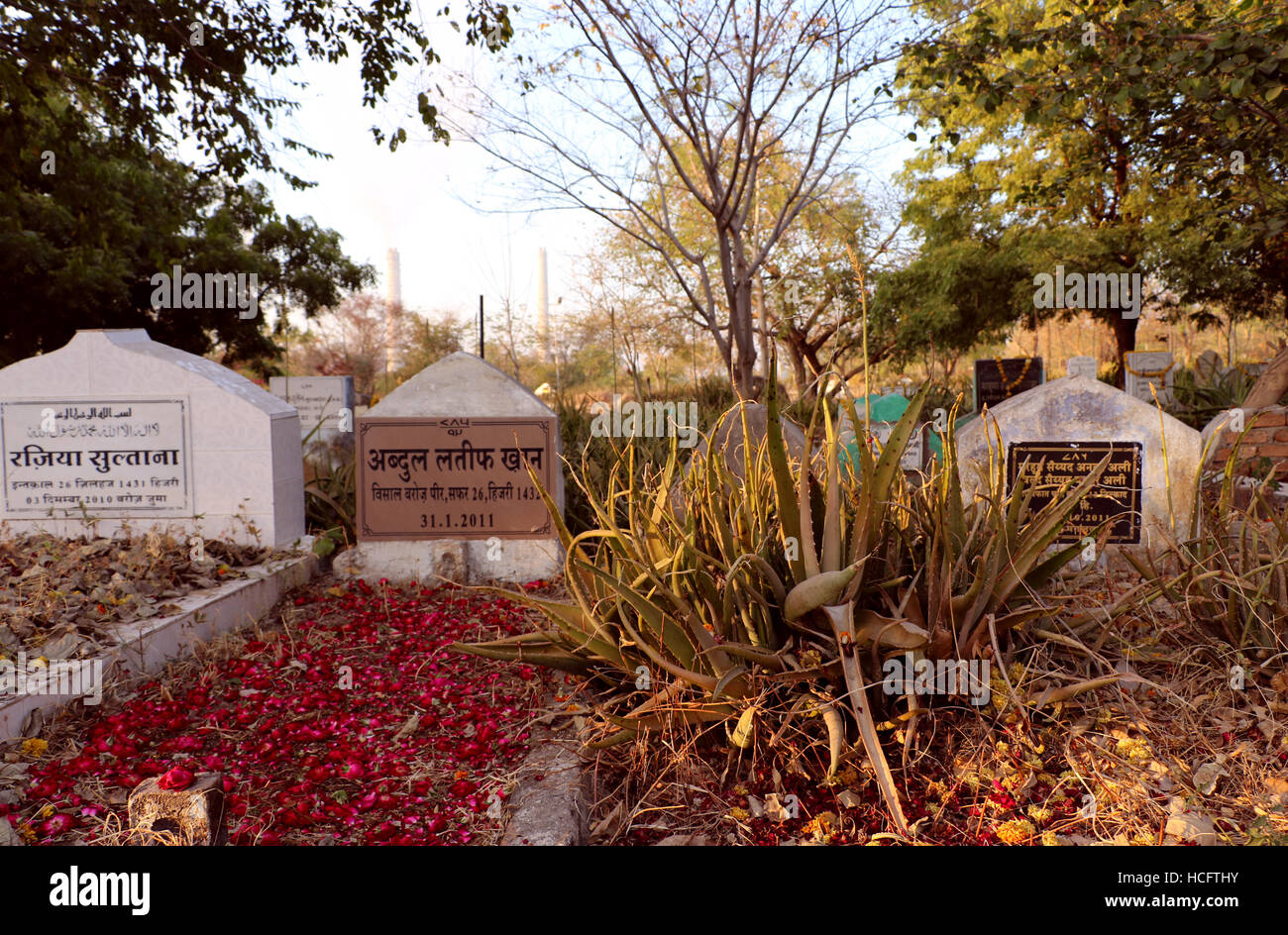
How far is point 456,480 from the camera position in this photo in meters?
5.61

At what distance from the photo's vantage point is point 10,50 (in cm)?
744

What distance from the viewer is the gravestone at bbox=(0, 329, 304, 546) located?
5539mm

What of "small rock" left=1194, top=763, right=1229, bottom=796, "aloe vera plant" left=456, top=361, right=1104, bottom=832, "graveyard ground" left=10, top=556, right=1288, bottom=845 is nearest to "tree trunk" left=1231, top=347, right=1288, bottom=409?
"graveyard ground" left=10, top=556, right=1288, bottom=845

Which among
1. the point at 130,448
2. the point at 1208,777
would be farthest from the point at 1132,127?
the point at 130,448

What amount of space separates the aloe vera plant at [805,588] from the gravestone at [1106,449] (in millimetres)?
2436

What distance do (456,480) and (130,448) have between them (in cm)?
190

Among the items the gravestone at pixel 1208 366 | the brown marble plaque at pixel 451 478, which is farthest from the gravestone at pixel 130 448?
the gravestone at pixel 1208 366

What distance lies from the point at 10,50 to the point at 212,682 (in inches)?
247

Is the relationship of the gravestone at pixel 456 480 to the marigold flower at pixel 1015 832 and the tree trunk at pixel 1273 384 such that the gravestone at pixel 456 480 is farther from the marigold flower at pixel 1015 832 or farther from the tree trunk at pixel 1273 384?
the tree trunk at pixel 1273 384

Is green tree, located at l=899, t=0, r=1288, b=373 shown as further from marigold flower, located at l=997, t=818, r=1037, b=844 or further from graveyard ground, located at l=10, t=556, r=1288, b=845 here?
marigold flower, located at l=997, t=818, r=1037, b=844

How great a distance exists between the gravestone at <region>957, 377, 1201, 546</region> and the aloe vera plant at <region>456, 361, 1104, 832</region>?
244 cm

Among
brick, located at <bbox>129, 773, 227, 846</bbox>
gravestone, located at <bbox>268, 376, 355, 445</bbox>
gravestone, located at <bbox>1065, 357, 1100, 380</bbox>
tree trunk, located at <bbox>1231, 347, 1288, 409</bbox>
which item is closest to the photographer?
brick, located at <bbox>129, 773, 227, 846</bbox>

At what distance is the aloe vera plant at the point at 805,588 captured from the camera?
263 cm

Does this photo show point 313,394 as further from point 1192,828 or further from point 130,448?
point 1192,828
